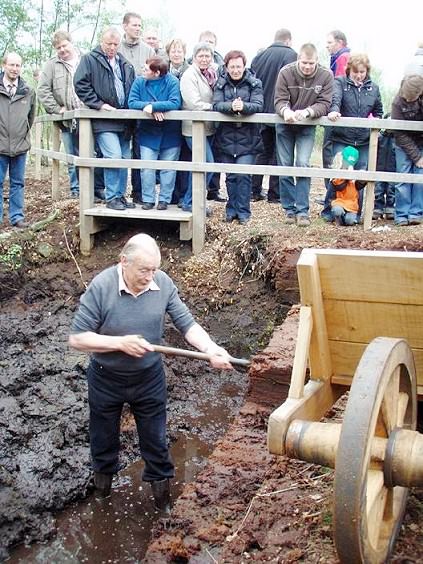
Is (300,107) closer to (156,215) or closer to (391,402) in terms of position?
(156,215)

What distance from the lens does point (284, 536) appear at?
3352mm

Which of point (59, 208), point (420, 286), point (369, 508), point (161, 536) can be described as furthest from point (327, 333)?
point (59, 208)

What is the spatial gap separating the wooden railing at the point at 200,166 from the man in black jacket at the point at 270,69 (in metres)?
0.98

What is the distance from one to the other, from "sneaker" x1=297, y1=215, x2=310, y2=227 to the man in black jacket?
1.17 metres

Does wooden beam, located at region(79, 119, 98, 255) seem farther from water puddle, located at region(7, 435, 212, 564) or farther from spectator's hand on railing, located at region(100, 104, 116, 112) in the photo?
water puddle, located at region(7, 435, 212, 564)

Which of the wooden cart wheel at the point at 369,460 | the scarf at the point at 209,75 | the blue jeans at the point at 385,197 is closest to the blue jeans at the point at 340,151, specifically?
the blue jeans at the point at 385,197

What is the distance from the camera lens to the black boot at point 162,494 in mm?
4895

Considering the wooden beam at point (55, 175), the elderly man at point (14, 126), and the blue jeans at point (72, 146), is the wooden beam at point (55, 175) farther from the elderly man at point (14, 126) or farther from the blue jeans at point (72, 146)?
the elderly man at point (14, 126)

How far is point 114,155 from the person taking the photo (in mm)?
8883

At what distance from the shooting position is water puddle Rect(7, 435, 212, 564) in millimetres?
4516

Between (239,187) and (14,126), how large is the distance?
10.4 feet

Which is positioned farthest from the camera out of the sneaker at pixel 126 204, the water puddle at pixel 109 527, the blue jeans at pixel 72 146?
the blue jeans at pixel 72 146

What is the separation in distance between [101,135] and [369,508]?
711 cm

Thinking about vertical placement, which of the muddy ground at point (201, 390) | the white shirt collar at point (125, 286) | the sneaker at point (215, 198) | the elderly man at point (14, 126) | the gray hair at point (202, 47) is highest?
the gray hair at point (202, 47)
